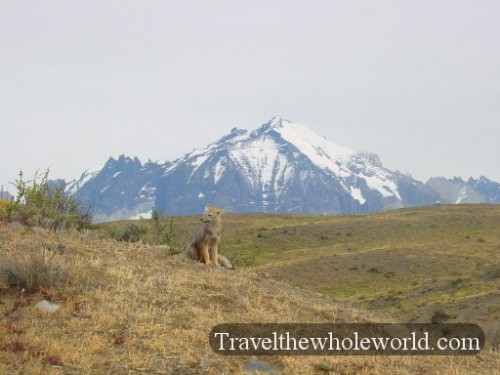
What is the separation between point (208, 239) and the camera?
50.2ft

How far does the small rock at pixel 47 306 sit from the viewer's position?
31.1 ft

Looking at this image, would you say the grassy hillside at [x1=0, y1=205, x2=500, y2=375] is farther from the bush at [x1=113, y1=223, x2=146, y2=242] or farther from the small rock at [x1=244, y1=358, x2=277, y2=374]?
the bush at [x1=113, y1=223, x2=146, y2=242]

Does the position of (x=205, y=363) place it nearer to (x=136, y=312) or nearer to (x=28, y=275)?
(x=136, y=312)

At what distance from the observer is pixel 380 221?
8119cm

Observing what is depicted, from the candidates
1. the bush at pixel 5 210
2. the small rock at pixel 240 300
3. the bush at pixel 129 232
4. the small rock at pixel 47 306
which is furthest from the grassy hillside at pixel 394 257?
the small rock at pixel 47 306

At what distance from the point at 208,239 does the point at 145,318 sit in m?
5.67

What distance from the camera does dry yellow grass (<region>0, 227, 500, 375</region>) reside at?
801 centimetres

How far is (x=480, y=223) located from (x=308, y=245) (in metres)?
24.3

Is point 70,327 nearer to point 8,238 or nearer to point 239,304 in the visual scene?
point 239,304

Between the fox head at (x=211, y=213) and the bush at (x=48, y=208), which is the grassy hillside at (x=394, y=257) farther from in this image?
the fox head at (x=211, y=213)

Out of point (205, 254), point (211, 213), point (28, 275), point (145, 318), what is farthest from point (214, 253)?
point (28, 275)

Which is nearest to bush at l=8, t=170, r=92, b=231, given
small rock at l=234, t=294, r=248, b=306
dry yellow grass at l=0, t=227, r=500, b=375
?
dry yellow grass at l=0, t=227, r=500, b=375

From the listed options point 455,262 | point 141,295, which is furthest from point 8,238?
point 455,262

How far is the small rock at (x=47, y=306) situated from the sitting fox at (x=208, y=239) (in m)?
5.75
